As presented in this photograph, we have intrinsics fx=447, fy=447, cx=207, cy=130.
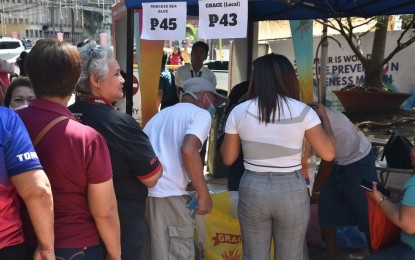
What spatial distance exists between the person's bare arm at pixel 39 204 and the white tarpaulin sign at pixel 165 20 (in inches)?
89.8

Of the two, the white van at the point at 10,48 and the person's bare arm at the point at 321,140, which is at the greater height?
the white van at the point at 10,48

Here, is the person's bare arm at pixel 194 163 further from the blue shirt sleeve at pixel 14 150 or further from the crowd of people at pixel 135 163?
the blue shirt sleeve at pixel 14 150

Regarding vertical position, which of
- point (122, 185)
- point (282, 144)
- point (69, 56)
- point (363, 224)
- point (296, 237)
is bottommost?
point (363, 224)

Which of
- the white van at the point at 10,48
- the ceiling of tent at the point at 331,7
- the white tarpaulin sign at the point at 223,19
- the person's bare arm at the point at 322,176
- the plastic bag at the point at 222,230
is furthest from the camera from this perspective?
the white van at the point at 10,48

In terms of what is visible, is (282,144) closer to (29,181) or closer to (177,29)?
(29,181)

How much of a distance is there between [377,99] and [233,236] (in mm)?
7882

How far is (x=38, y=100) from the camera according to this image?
1.65 m

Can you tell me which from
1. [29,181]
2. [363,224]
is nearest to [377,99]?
[363,224]

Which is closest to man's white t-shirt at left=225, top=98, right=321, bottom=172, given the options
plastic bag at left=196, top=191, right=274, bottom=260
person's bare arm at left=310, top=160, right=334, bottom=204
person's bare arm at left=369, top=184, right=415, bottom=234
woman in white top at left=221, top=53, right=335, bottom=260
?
woman in white top at left=221, top=53, right=335, bottom=260

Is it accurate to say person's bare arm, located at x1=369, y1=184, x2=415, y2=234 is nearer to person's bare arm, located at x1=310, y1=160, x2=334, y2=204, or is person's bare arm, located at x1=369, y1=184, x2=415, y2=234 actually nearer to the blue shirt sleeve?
person's bare arm, located at x1=310, y1=160, x2=334, y2=204

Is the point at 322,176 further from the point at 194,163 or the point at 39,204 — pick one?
the point at 39,204

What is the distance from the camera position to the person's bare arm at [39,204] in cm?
142

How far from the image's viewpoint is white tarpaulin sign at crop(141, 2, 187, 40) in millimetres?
3518

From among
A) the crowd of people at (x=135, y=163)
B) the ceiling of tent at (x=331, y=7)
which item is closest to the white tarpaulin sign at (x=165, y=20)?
the ceiling of tent at (x=331, y=7)
